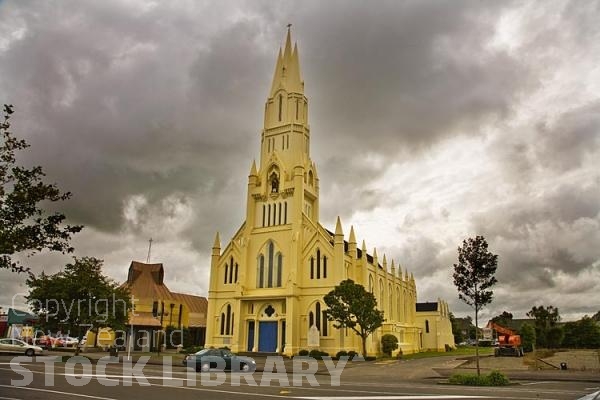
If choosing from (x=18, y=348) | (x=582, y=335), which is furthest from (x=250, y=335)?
(x=582, y=335)

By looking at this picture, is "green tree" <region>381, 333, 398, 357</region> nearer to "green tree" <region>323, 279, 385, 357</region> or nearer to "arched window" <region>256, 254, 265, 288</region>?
"green tree" <region>323, 279, 385, 357</region>

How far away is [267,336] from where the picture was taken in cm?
4916

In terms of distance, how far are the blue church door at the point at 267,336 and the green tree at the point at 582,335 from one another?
40976 millimetres

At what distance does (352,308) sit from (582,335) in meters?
39.3

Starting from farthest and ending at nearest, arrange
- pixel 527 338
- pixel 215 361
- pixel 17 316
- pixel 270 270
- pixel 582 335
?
pixel 17 316, pixel 582 335, pixel 527 338, pixel 270 270, pixel 215 361

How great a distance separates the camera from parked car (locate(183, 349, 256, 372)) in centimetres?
2777

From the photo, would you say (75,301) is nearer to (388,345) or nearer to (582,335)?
(388,345)

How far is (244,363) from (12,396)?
16659mm

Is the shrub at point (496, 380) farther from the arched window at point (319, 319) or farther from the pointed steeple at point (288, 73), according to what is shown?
the pointed steeple at point (288, 73)

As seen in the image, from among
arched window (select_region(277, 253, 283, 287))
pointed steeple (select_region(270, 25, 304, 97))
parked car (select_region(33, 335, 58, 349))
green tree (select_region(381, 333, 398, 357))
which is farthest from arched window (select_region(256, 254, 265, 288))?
parked car (select_region(33, 335, 58, 349))

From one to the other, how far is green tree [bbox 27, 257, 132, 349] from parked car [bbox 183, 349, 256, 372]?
13.5 metres

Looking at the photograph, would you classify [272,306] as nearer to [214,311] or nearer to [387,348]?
[214,311]

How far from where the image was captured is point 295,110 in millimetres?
57594

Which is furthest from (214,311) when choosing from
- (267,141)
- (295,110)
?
(295,110)
